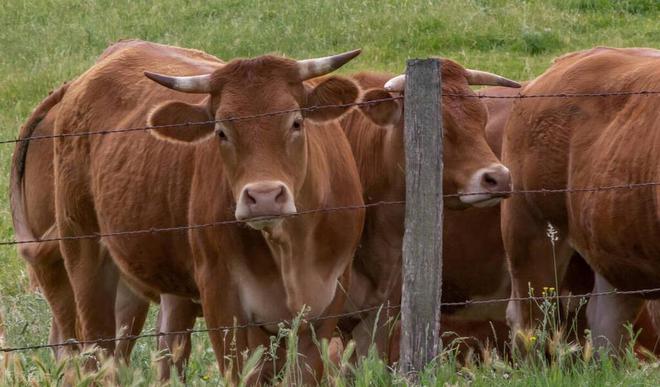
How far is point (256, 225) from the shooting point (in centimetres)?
633

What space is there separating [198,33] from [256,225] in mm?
13190

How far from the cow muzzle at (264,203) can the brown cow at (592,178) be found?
2.21 meters

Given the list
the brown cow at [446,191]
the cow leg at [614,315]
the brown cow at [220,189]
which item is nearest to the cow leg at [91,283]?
the brown cow at [220,189]

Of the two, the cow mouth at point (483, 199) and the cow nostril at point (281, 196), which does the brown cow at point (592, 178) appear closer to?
the cow mouth at point (483, 199)

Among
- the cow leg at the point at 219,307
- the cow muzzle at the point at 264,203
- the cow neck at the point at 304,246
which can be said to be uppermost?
the cow muzzle at the point at 264,203

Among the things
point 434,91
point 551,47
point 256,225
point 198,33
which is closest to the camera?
point 434,91

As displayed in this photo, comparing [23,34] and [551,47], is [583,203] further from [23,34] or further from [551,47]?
[23,34]

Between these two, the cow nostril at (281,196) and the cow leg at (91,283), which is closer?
the cow nostril at (281,196)

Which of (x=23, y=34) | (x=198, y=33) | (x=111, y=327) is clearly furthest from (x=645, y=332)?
(x=23, y=34)

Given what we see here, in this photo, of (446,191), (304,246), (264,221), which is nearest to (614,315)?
(446,191)

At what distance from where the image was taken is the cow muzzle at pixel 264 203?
621 cm

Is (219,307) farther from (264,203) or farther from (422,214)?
(422,214)

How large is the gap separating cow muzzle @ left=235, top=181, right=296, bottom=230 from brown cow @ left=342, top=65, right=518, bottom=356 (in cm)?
137

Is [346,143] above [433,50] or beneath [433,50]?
above
